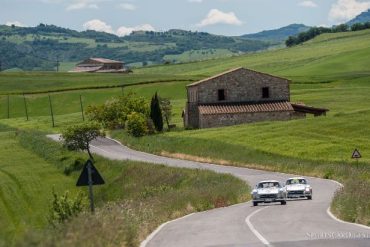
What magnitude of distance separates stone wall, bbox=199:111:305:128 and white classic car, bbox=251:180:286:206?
5502cm

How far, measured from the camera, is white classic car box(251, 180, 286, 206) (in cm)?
3584

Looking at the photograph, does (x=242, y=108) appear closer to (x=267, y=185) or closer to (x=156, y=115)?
(x=156, y=115)

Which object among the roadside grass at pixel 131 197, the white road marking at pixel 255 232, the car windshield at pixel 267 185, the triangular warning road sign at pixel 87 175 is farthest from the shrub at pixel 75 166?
the triangular warning road sign at pixel 87 175

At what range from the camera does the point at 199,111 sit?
93.4 meters

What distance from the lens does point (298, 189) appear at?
3916 cm

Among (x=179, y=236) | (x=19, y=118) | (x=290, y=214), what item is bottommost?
(x=19, y=118)

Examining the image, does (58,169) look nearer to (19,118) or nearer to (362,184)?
(362,184)

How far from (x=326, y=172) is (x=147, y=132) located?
136ft

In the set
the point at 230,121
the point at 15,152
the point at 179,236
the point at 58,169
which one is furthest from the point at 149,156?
the point at 179,236

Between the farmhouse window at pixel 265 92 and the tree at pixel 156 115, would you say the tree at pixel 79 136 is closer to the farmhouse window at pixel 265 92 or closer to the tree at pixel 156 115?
the tree at pixel 156 115

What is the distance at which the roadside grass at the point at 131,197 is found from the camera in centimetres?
1457

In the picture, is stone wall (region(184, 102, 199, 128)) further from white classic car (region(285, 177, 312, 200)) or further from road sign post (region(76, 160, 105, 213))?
road sign post (region(76, 160, 105, 213))

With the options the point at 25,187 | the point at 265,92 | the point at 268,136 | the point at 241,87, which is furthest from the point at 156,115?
the point at 25,187

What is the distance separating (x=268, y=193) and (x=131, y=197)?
17.3m
